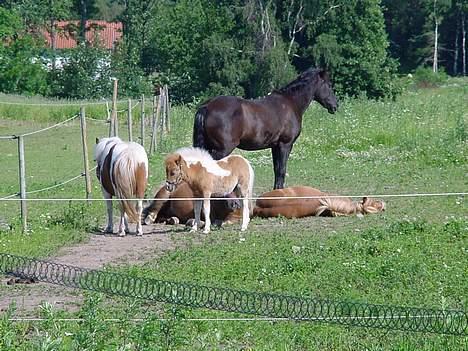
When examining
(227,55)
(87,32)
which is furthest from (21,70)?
(87,32)

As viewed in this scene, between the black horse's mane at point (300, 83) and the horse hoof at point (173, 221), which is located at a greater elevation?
the black horse's mane at point (300, 83)

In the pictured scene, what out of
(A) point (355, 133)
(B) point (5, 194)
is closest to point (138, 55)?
(A) point (355, 133)

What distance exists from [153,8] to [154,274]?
5879 cm

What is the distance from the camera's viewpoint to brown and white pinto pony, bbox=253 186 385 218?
13.6m

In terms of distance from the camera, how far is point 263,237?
1191 centimetres

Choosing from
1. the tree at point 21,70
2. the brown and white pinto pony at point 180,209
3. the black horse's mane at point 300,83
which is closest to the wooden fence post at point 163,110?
the black horse's mane at point 300,83

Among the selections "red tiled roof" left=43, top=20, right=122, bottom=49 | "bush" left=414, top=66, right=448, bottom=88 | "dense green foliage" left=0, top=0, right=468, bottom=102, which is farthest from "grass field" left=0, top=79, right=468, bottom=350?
"red tiled roof" left=43, top=20, right=122, bottom=49

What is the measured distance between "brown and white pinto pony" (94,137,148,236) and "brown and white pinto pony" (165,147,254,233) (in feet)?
1.12

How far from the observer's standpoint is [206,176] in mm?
12562

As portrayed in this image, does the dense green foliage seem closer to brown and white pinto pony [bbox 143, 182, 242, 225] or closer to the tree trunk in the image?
the tree trunk

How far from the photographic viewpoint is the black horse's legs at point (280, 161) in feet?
51.4

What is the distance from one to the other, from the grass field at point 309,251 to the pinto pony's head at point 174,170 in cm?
81

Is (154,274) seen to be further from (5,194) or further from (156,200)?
(5,194)

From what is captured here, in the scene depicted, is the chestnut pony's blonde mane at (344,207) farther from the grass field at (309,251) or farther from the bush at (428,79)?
the bush at (428,79)
